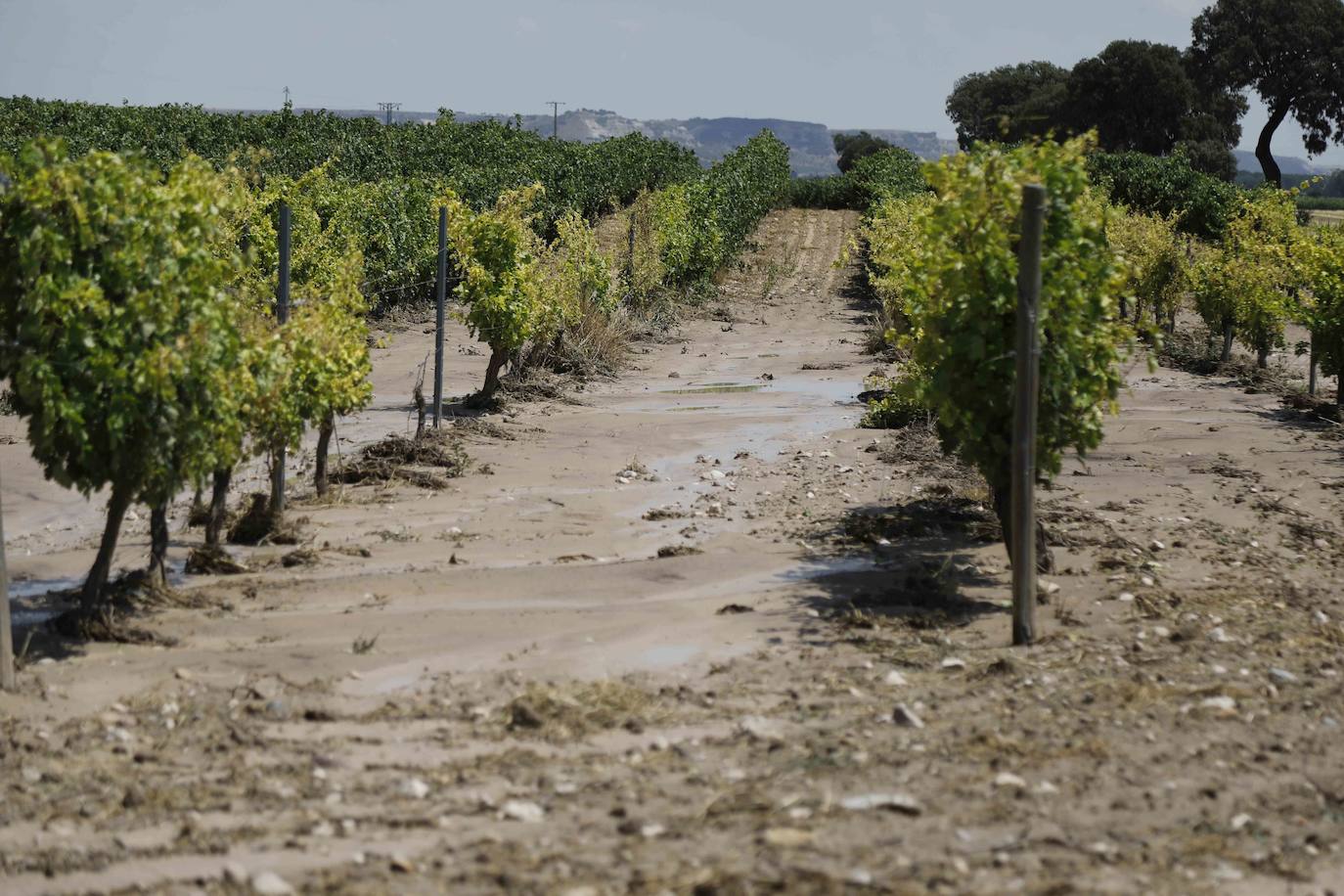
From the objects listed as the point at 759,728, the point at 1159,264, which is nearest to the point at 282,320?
the point at 759,728

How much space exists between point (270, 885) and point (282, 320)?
6.68 m

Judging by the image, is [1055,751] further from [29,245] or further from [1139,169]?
[1139,169]

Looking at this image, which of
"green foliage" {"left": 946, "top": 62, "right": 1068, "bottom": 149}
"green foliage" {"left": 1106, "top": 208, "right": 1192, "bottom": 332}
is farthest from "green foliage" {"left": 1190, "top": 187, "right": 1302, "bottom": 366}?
"green foliage" {"left": 946, "top": 62, "right": 1068, "bottom": 149}

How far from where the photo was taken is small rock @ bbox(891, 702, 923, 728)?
6887mm

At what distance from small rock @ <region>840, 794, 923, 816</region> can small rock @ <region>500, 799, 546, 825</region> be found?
1.18m

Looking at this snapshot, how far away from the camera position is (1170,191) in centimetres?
4634

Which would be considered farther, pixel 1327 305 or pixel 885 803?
pixel 1327 305

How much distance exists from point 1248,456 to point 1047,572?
5.86 m

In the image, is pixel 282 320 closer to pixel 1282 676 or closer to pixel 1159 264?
pixel 1282 676

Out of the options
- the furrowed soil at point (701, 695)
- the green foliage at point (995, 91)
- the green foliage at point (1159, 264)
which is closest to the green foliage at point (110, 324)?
the furrowed soil at point (701, 695)

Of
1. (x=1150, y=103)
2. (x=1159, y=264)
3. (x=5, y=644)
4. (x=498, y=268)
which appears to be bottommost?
(x=5, y=644)

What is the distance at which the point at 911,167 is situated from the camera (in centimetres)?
5556

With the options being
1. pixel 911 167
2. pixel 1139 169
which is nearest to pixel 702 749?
pixel 1139 169

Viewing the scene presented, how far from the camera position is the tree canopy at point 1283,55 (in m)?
73.4
